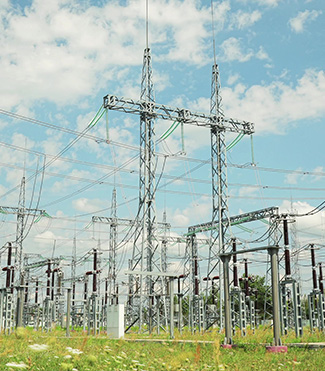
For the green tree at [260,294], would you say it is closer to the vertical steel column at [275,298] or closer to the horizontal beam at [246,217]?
the horizontal beam at [246,217]

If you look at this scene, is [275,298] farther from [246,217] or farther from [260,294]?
[260,294]

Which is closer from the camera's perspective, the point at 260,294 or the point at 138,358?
the point at 138,358

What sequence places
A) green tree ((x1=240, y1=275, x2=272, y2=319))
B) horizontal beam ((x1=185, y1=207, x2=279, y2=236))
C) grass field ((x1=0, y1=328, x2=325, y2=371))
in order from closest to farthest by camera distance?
grass field ((x1=0, y1=328, x2=325, y2=371)) < horizontal beam ((x1=185, y1=207, x2=279, y2=236)) < green tree ((x1=240, y1=275, x2=272, y2=319))

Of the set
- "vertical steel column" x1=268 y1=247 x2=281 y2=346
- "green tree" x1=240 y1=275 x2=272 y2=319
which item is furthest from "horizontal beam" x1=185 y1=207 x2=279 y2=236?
"green tree" x1=240 y1=275 x2=272 y2=319

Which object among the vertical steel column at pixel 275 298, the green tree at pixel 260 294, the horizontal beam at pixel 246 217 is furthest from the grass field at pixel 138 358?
the green tree at pixel 260 294

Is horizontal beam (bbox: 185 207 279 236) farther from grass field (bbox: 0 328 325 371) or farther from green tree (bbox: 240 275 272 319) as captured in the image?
green tree (bbox: 240 275 272 319)

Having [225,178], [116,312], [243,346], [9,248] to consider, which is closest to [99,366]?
[243,346]

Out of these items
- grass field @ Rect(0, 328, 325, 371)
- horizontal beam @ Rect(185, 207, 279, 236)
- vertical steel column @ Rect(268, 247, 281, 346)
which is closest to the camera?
grass field @ Rect(0, 328, 325, 371)

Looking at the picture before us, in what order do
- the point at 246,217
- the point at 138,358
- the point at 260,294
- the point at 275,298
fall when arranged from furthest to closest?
the point at 260,294, the point at 246,217, the point at 275,298, the point at 138,358

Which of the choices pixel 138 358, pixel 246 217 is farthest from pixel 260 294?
pixel 138 358

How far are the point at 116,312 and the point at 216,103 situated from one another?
11.5 metres

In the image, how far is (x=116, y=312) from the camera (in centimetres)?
2122

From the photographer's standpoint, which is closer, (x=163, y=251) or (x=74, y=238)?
(x=163, y=251)

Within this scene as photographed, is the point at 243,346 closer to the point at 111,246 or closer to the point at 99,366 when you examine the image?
the point at 99,366
